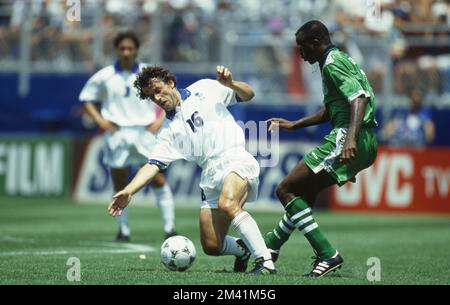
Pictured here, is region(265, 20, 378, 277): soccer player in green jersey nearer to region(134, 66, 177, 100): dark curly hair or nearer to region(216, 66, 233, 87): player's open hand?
region(216, 66, 233, 87): player's open hand

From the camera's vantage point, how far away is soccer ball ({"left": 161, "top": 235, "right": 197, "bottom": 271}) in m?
10.1

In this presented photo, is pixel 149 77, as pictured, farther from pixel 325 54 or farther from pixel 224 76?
pixel 325 54

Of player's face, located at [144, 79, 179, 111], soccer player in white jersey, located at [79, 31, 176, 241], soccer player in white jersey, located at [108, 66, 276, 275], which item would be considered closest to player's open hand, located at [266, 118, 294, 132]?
soccer player in white jersey, located at [108, 66, 276, 275]

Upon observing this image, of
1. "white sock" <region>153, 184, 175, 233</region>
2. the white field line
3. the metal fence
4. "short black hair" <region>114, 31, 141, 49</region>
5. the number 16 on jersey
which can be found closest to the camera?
the number 16 on jersey

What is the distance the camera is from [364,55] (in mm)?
22312

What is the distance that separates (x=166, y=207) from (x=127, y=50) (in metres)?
2.22

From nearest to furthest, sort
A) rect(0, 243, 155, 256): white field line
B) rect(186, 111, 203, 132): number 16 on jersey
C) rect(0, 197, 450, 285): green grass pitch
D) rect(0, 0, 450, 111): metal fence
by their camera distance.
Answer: rect(0, 197, 450, 285): green grass pitch < rect(186, 111, 203, 132): number 16 on jersey < rect(0, 243, 155, 256): white field line < rect(0, 0, 450, 111): metal fence

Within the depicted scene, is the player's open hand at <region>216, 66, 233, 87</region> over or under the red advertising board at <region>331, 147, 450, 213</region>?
over

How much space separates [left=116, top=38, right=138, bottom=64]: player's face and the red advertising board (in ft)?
24.9

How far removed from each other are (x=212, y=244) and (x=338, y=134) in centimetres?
158

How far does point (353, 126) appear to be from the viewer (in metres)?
9.55

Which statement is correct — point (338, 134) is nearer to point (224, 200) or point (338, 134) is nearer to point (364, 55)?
point (224, 200)

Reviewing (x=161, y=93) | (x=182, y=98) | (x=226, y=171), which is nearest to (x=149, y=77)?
(x=161, y=93)

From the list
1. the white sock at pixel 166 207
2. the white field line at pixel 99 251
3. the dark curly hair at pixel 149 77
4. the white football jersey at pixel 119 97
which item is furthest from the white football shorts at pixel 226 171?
the white football jersey at pixel 119 97
